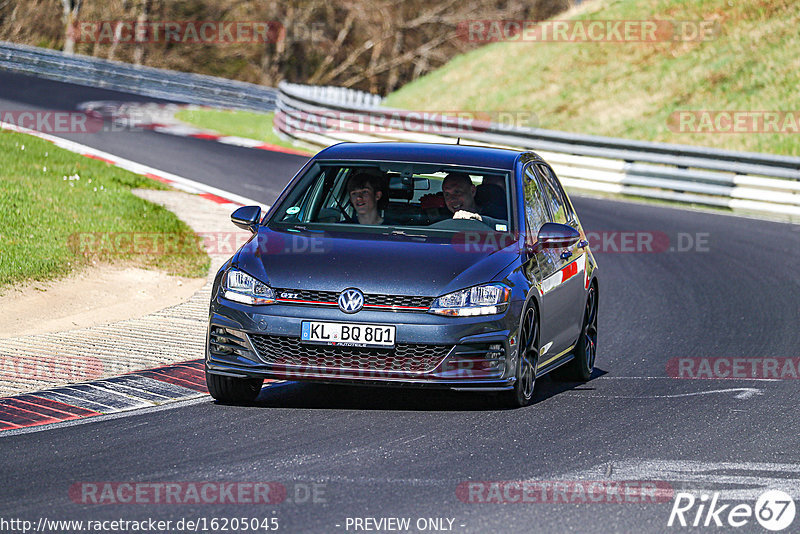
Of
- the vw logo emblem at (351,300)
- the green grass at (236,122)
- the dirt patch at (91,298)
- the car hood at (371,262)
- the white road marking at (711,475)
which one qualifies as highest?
Answer: the car hood at (371,262)

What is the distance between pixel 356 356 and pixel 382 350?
151 mm

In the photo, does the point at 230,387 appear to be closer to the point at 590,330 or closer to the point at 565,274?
the point at 565,274

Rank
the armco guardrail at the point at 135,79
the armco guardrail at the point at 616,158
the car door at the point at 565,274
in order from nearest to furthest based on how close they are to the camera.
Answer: the car door at the point at 565,274 < the armco guardrail at the point at 616,158 < the armco guardrail at the point at 135,79

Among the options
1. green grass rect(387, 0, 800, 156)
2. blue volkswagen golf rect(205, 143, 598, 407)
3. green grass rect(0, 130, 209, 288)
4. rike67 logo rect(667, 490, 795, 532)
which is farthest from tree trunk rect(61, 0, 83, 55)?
rike67 logo rect(667, 490, 795, 532)

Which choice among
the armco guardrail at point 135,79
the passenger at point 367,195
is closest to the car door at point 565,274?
the passenger at point 367,195

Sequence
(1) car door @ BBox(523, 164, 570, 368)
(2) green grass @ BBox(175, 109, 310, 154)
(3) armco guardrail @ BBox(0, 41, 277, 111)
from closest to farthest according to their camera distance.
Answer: (1) car door @ BBox(523, 164, 570, 368)
(2) green grass @ BBox(175, 109, 310, 154)
(3) armco guardrail @ BBox(0, 41, 277, 111)

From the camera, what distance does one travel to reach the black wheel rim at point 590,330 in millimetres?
9953

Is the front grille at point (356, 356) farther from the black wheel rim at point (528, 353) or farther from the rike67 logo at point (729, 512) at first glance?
the rike67 logo at point (729, 512)

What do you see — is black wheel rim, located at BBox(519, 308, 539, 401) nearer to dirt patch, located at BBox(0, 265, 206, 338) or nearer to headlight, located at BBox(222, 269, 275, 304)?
headlight, located at BBox(222, 269, 275, 304)

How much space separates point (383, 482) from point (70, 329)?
17.0ft

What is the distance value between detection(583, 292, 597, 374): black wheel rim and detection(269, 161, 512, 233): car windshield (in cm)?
142

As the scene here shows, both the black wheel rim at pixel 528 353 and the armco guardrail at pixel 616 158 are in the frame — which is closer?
the black wheel rim at pixel 528 353

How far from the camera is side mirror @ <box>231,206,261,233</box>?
348 inches

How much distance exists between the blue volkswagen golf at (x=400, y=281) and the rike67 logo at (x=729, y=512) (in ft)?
6.25
